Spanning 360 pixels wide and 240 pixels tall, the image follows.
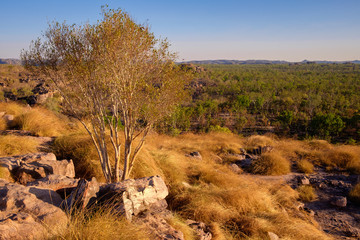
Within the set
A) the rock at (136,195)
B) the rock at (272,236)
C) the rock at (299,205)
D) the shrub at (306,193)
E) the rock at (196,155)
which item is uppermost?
the rock at (136,195)

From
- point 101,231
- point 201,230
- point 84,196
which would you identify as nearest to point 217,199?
point 201,230

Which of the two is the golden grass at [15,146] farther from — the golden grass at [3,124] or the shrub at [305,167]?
the shrub at [305,167]

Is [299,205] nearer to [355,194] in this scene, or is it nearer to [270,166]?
[355,194]

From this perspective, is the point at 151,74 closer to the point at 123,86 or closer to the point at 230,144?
the point at 123,86

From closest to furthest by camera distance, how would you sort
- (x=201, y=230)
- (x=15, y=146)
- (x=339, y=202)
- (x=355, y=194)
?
(x=201, y=230) < (x=15, y=146) < (x=339, y=202) < (x=355, y=194)

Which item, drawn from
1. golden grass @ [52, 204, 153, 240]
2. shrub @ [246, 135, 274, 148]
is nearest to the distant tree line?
shrub @ [246, 135, 274, 148]

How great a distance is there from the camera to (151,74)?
4.80 meters

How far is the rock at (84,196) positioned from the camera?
3293 mm

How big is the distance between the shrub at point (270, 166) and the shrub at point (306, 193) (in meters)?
1.26

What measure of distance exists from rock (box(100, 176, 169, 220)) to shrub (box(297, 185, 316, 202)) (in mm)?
4917

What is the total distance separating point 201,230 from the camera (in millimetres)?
3883

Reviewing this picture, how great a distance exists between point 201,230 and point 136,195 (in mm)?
1243

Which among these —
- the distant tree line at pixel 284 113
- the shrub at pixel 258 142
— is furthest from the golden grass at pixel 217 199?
the distant tree line at pixel 284 113

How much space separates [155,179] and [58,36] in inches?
132
